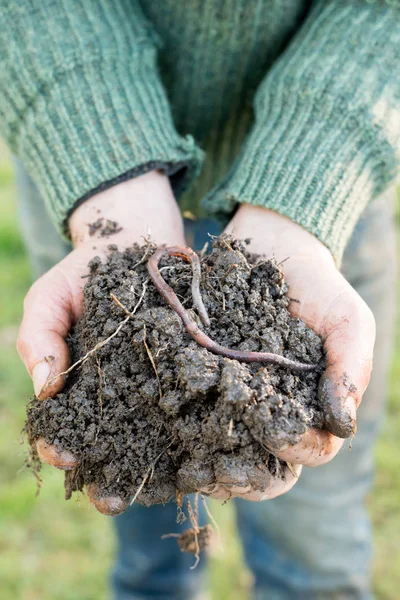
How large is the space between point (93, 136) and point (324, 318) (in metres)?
1.10

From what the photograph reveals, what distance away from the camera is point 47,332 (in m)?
1.91

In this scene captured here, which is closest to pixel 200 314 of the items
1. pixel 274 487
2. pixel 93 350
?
pixel 93 350

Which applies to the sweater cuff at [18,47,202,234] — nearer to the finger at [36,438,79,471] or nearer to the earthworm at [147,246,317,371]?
the earthworm at [147,246,317,371]

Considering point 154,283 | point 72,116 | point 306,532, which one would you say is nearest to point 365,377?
point 154,283

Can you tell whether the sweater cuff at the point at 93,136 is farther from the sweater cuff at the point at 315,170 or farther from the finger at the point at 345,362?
the finger at the point at 345,362

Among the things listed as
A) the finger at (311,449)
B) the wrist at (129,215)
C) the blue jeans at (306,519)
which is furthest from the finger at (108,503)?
the blue jeans at (306,519)

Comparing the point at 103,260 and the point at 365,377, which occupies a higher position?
the point at 103,260

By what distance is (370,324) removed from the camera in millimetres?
1838

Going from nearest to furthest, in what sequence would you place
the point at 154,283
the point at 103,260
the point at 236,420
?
the point at 236,420, the point at 154,283, the point at 103,260

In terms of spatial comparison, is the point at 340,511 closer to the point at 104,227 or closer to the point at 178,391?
the point at 178,391

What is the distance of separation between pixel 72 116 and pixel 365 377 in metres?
1.42

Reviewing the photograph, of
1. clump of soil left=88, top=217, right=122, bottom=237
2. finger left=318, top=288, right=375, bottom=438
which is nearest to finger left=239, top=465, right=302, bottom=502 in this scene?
finger left=318, top=288, right=375, bottom=438

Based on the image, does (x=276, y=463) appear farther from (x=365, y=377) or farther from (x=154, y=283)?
(x=154, y=283)

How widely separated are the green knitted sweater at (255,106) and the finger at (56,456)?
2.94 ft
